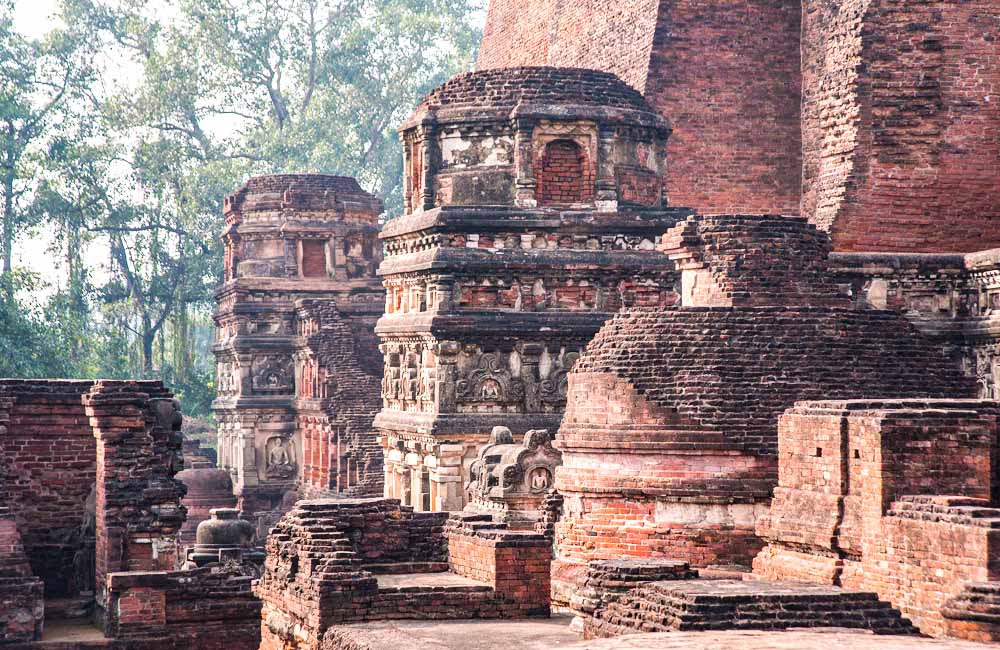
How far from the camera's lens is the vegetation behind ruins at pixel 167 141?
132ft

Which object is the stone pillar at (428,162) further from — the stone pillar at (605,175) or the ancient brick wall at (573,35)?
the ancient brick wall at (573,35)

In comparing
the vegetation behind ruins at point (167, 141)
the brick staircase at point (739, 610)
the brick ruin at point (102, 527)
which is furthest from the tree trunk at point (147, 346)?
the brick staircase at point (739, 610)

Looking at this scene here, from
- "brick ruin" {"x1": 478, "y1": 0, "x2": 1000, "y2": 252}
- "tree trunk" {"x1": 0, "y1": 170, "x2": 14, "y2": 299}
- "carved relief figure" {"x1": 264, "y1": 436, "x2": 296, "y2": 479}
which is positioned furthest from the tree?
"brick ruin" {"x1": 478, "y1": 0, "x2": 1000, "y2": 252}

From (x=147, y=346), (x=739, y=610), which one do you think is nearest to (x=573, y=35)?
(x=147, y=346)

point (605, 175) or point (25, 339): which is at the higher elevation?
point (605, 175)

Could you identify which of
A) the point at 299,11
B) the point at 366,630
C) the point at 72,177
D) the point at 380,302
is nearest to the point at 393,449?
the point at 380,302

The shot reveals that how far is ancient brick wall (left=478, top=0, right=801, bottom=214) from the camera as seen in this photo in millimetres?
23997

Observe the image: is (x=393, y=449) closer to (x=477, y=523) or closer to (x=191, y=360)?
(x=477, y=523)

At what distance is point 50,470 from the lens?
53.4 feet

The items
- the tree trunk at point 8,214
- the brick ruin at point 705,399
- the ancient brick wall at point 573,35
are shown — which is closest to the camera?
the brick ruin at point 705,399

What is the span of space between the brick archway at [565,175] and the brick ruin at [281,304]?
9.90m

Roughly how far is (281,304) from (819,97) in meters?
14.3

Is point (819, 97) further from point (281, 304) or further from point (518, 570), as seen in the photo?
point (281, 304)

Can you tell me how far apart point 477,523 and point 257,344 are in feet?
66.6
